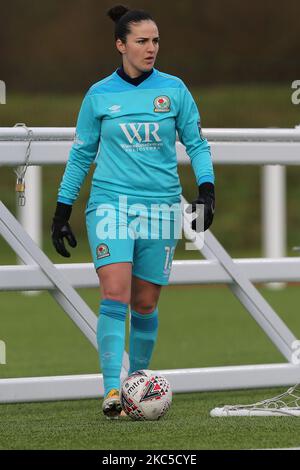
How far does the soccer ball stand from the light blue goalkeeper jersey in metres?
0.84

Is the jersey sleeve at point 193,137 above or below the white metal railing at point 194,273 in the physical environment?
above

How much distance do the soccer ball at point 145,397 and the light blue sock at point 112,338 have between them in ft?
0.27

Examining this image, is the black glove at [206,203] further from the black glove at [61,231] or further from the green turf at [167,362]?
the green turf at [167,362]

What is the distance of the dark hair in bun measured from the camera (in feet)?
20.6

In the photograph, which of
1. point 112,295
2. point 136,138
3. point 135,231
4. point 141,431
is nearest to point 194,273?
point 135,231

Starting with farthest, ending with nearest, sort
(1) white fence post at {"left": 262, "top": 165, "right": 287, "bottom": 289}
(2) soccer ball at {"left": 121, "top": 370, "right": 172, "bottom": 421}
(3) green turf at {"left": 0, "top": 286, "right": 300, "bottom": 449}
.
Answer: (1) white fence post at {"left": 262, "top": 165, "right": 287, "bottom": 289}
(2) soccer ball at {"left": 121, "top": 370, "right": 172, "bottom": 421}
(3) green turf at {"left": 0, "top": 286, "right": 300, "bottom": 449}

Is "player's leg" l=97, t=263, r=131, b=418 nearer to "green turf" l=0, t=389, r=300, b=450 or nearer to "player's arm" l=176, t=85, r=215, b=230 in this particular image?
"green turf" l=0, t=389, r=300, b=450

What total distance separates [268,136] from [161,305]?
7108mm

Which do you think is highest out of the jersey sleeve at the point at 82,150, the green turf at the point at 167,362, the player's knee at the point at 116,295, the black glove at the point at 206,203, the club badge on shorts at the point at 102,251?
the jersey sleeve at the point at 82,150

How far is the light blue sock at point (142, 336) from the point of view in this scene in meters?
6.45

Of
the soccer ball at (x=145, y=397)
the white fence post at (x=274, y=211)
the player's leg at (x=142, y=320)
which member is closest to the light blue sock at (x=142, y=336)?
the player's leg at (x=142, y=320)

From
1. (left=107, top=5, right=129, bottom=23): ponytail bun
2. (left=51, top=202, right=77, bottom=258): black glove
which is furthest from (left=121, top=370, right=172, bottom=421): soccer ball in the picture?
(left=107, top=5, right=129, bottom=23): ponytail bun

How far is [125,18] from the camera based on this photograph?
20.7 ft
